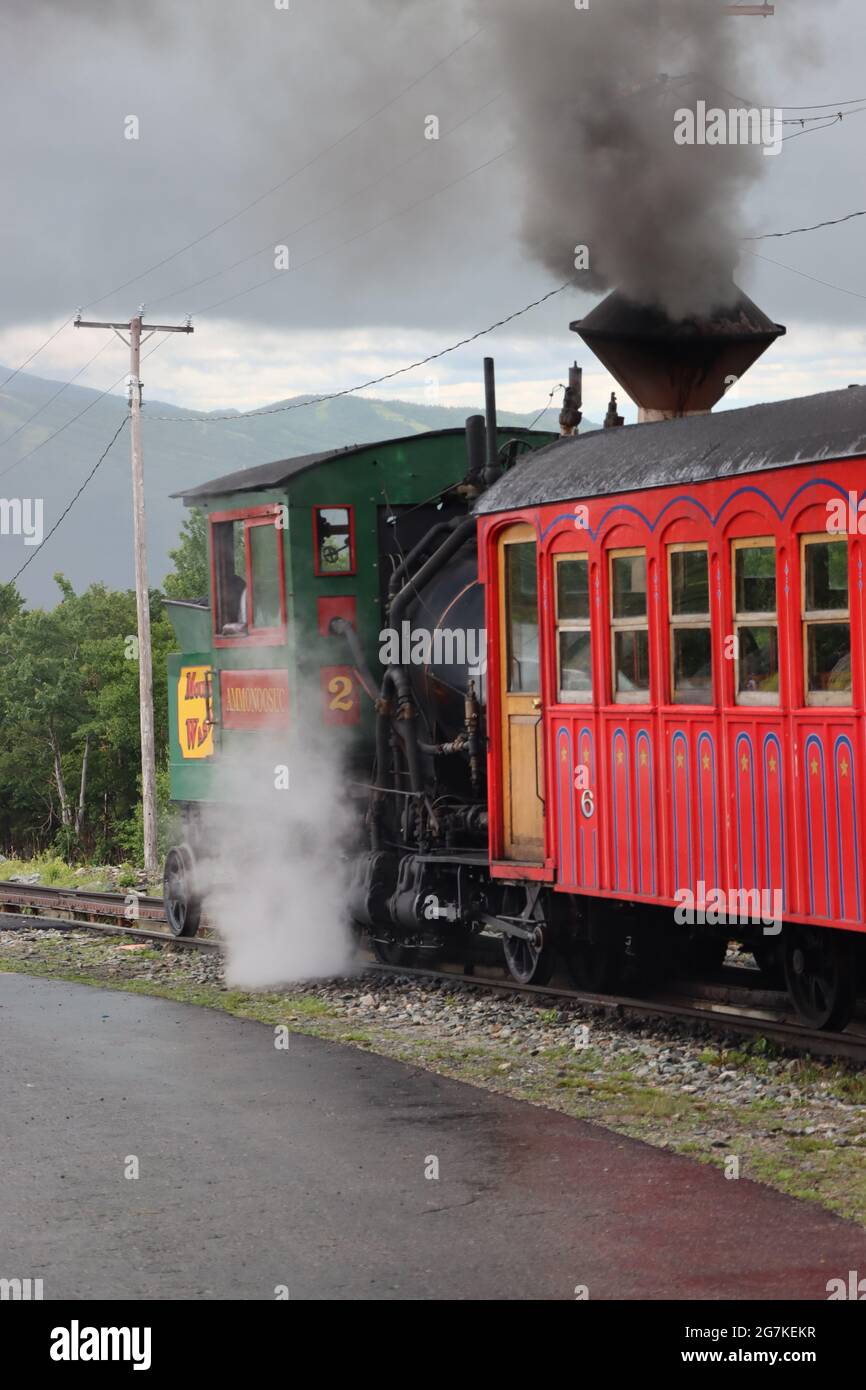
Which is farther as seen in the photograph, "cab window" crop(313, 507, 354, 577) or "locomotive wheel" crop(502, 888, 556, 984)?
"cab window" crop(313, 507, 354, 577)

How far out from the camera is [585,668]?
36.4 feet

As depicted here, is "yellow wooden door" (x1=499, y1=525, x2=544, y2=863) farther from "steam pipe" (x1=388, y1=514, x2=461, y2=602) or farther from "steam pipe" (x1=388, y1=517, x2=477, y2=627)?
"steam pipe" (x1=388, y1=514, x2=461, y2=602)

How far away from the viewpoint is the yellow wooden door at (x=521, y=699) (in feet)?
38.5

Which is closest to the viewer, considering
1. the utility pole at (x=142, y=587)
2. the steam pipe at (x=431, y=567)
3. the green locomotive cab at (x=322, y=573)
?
the steam pipe at (x=431, y=567)

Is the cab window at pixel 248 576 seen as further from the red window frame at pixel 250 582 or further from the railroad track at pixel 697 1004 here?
the railroad track at pixel 697 1004

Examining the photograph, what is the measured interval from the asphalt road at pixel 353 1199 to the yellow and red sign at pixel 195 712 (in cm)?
594

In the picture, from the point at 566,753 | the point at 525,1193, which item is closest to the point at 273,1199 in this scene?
the point at 525,1193

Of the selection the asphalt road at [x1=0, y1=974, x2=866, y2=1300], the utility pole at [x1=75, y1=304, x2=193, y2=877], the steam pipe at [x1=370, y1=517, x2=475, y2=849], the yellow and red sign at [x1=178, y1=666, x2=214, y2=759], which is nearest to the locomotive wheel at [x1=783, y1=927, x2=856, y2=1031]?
the asphalt road at [x1=0, y1=974, x2=866, y2=1300]

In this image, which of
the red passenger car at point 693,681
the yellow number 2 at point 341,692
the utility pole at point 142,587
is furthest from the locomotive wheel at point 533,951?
the utility pole at point 142,587

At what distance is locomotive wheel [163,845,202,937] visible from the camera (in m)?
16.7

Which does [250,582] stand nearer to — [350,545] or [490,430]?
[350,545]

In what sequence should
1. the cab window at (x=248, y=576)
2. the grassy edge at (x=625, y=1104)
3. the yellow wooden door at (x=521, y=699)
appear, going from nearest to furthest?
the grassy edge at (x=625, y=1104) < the yellow wooden door at (x=521, y=699) < the cab window at (x=248, y=576)

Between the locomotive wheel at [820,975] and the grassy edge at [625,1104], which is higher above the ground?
the locomotive wheel at [820,975]

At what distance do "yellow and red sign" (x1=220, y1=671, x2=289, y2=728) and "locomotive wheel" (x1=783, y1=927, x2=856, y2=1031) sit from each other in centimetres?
526
